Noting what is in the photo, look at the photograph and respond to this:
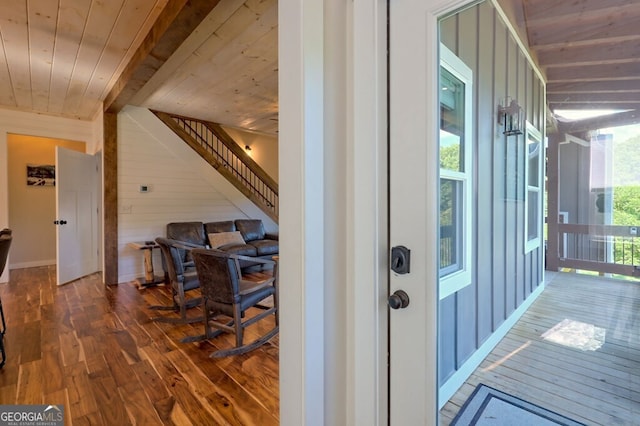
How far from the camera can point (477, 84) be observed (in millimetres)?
1183

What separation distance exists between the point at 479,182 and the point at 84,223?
5.67 metres

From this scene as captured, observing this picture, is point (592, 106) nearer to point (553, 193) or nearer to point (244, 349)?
point (553, 193)

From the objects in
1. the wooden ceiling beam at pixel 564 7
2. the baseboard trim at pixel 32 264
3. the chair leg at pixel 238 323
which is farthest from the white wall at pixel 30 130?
the wooden ceiling beam at pixel 564 7

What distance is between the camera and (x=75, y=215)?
14.9ft

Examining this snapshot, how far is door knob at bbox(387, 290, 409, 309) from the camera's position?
3.10 feet

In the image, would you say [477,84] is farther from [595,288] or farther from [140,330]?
[140,330]

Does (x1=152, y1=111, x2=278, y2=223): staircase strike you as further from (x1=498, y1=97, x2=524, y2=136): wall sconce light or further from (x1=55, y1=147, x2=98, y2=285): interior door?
(x1=498, y1=97, x2=524, y2=136): wall sconce light

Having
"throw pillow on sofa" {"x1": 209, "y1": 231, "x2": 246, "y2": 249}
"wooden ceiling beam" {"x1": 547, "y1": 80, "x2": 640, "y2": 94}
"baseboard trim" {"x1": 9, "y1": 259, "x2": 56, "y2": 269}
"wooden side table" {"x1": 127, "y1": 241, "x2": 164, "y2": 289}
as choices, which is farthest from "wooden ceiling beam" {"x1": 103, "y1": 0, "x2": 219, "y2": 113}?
"baseboard trim" {"x1": 9, "y1": 259, "x2": 56, "y2": 269}

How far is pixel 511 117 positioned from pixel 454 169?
1.36 ft

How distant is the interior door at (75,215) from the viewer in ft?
13.8

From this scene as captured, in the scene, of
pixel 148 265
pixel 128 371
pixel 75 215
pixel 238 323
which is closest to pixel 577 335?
pixel 238 323

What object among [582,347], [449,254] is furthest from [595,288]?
[449,254]

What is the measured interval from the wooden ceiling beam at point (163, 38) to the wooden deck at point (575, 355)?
227 centimetres

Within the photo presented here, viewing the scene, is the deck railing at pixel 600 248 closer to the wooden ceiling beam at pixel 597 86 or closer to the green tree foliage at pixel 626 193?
the green tree foliage at pixel 626 193
